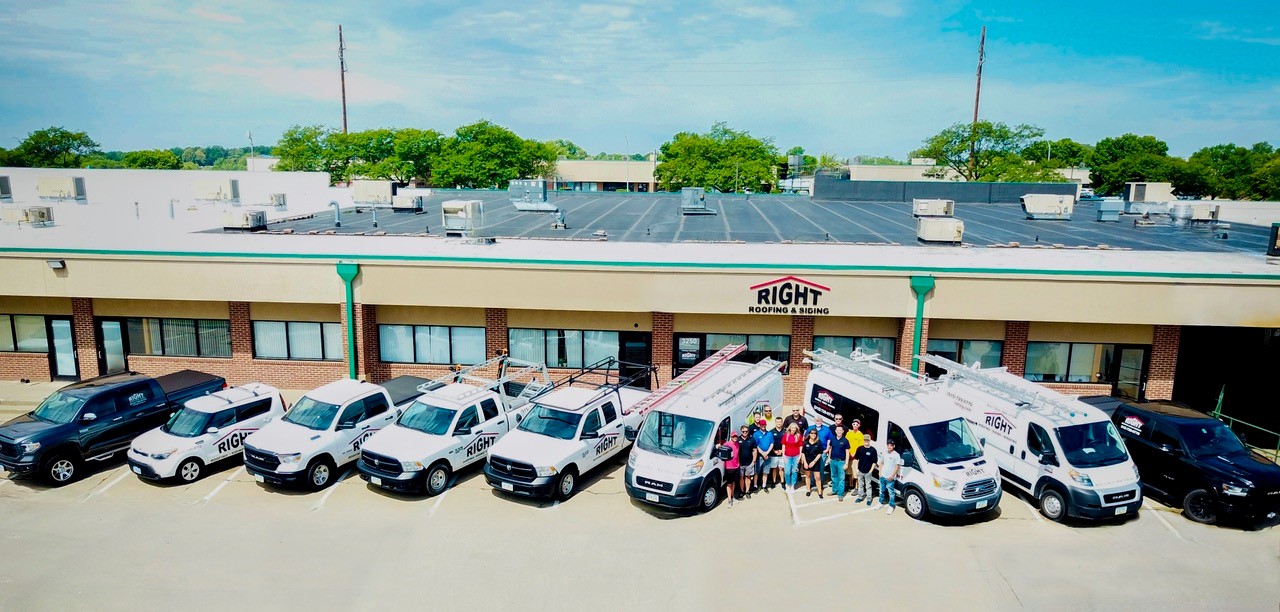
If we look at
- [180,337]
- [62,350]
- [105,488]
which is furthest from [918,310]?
[62,350]

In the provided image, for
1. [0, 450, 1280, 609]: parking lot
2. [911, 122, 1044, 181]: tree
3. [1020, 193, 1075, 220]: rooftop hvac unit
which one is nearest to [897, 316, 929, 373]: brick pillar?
[0, 450, 1280, 609]: parking lot

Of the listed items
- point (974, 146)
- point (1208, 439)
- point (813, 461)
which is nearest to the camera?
point (1208, 439)

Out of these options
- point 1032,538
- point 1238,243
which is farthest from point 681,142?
point 1032,538

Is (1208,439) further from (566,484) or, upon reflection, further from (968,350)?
(566,484)

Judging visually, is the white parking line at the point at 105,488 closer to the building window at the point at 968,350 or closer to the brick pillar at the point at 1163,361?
the building window at the point at 968,350

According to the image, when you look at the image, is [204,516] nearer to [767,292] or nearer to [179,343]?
[179,343]

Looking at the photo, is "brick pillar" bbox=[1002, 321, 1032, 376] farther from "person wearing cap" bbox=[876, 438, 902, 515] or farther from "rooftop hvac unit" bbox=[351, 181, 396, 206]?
"rooftop hvac unit" bbox=[351, 181, 396, 206]

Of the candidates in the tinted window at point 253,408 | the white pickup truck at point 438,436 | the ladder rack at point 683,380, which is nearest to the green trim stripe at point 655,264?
the ladder rack at point 683,380
